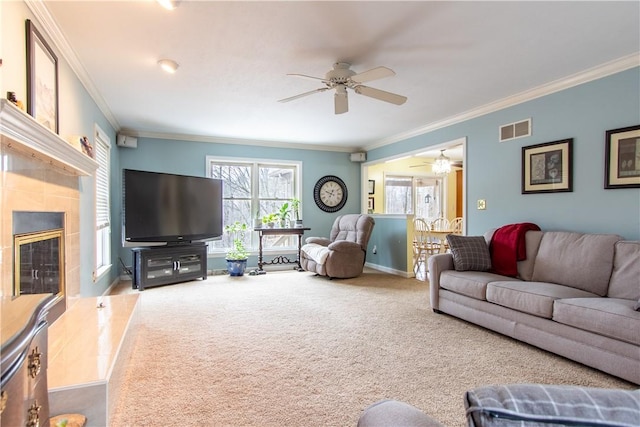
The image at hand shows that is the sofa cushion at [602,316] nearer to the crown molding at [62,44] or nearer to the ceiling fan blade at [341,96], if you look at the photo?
the ceiling fan blade at [341,96]

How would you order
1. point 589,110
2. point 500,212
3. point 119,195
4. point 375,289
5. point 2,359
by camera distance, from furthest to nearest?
point 119,195 → point 375,289 → point 500,212 → point 589,110 → point 2,359

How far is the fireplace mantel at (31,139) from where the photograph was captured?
1365 millimetres

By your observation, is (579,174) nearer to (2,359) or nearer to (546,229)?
(546,229)

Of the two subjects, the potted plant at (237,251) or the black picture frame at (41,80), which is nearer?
the black picture frame at (41,80)

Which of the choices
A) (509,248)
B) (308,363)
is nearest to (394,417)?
(308,363)

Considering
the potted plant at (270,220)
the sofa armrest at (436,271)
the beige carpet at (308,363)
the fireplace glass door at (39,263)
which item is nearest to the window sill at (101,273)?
the beige carpet at (308,363)

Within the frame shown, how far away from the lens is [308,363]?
2377 millimetres

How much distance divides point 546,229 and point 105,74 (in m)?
4.75

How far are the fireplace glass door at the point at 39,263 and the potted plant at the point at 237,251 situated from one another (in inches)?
123

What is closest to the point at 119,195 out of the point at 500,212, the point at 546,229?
the point at 500,212

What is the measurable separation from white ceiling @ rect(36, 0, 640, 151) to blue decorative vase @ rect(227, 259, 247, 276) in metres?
2.48

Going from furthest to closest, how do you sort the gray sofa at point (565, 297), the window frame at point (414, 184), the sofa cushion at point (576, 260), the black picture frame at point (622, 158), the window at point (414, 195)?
the window at point (414, 195), the window frame at point (414, 184), the black picture frame at point (622, 158), the sofa cushion at point (576, 260), the gray sofa at point (565, 297)

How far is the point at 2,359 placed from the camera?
72 cm

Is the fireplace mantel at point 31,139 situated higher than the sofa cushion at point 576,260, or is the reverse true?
the fireplace mantel at point 31,139
